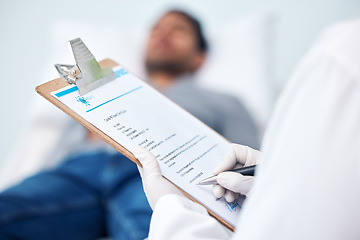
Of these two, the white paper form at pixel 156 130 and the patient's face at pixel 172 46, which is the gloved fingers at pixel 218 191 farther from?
the patient's face at pixel 172 46

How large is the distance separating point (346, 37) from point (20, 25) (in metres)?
1.58

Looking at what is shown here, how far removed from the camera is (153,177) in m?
0.47

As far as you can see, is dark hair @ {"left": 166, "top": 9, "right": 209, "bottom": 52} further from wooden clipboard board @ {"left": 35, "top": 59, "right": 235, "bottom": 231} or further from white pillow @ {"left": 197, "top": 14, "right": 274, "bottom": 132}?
wooden clipboard board @ {"left": 35, "top": 59, "right": 235, "bottom": 231}

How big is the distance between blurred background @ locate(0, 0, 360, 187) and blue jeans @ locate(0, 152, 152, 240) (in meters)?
0.31

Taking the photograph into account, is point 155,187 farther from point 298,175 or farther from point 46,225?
point 46,225

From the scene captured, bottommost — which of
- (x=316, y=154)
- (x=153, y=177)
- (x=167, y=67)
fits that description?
(x=167, y=67)

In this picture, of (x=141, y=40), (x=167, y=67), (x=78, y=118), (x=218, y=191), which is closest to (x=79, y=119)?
(x=78, y=118)

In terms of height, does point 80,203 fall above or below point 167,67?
below

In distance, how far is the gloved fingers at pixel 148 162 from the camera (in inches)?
18.4

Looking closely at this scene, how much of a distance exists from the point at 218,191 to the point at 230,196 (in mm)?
25

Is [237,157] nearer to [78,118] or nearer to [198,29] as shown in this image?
[78,118]

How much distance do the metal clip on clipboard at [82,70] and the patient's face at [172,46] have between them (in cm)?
100

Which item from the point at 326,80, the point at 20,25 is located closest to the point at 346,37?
the point at 326,80

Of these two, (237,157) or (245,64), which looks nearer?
(237,157)
